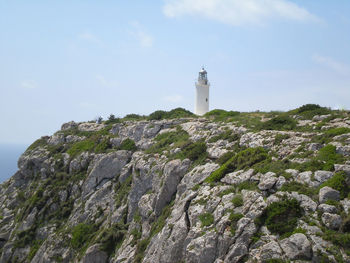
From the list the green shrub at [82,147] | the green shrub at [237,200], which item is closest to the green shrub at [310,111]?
the green shrub at [237,200]

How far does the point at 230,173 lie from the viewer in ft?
67.9

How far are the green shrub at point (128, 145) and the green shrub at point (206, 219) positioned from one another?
2140 cm

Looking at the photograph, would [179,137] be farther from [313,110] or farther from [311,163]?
[311,163]

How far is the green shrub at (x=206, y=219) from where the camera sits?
17.4 meters

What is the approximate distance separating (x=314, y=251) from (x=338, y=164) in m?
6.01

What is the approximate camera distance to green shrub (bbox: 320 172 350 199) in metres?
14.9

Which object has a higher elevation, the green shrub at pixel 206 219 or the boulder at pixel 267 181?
the boulder at pixel 267 181

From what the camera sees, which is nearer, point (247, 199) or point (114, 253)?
point (247, 199)

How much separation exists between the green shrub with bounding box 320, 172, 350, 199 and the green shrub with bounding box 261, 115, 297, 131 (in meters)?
10.2

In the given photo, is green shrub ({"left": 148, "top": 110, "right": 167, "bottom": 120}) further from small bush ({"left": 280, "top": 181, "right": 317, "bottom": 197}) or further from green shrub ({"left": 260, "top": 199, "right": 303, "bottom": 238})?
green shrub ({"left": 260, "top": 199, "right": 303, "bottom": 238})

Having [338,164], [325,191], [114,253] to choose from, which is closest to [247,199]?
[325,191]

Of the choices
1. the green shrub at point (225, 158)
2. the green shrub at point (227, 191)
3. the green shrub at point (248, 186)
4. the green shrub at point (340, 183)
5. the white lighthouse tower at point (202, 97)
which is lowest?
the green shrub at point (227, 191)

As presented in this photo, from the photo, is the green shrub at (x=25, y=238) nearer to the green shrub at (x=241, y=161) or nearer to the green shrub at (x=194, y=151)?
the green shrub at (x=194, y=151)

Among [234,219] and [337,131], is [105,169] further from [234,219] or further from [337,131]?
[337,131]
